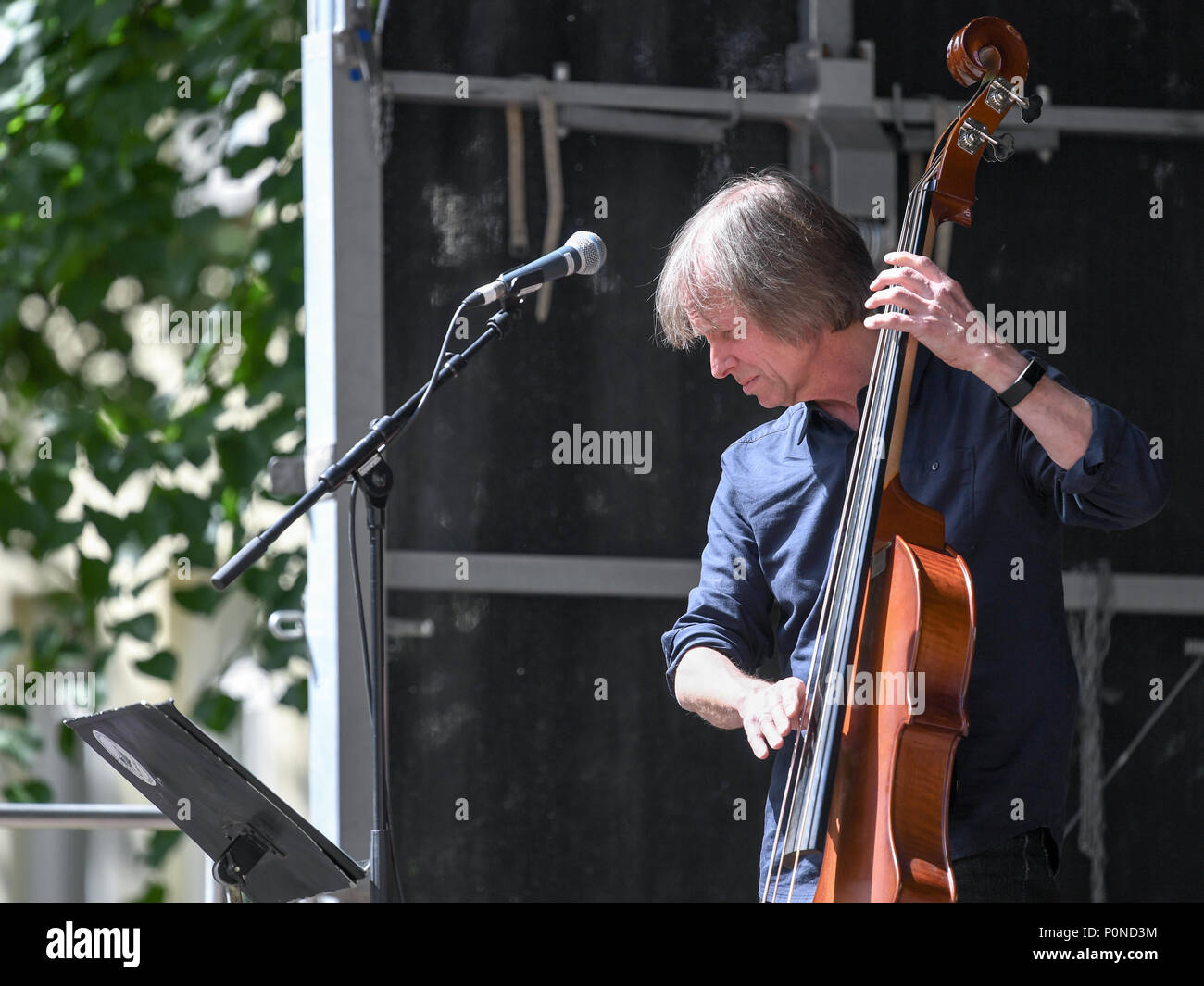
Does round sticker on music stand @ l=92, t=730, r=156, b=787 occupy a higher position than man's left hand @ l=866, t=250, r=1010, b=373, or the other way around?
man's left hand @ l=866, t=250, r=1010, b=373

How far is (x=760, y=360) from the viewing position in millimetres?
2135

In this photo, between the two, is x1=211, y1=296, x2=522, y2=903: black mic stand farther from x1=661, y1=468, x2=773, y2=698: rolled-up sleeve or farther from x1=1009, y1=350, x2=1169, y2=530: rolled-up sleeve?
x1=1009, y1=350, x2=1169, y2=530: rolled-up sleeve

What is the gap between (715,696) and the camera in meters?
2.01

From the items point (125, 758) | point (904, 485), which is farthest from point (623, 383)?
point (125, 758)

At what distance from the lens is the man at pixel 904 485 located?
184 centimetres

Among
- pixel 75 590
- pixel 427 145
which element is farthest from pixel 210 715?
pixel 427 145

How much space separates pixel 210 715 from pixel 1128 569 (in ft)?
7.02

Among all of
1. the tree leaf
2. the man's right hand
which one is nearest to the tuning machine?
the man's right hand

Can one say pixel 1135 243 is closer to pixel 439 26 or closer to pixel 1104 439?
pixel 1104 439

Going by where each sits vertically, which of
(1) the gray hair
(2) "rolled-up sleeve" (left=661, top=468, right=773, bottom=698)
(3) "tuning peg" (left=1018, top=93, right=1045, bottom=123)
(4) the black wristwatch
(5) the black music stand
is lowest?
(5) the black music stand

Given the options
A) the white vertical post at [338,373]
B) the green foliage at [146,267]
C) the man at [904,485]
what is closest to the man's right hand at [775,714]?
the man at [904,485]

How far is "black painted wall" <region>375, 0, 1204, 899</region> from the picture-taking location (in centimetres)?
268

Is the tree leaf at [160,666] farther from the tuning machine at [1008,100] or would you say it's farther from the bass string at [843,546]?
the tuning machine at [1008,100]

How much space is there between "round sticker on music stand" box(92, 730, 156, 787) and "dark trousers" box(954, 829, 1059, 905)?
986 mm
